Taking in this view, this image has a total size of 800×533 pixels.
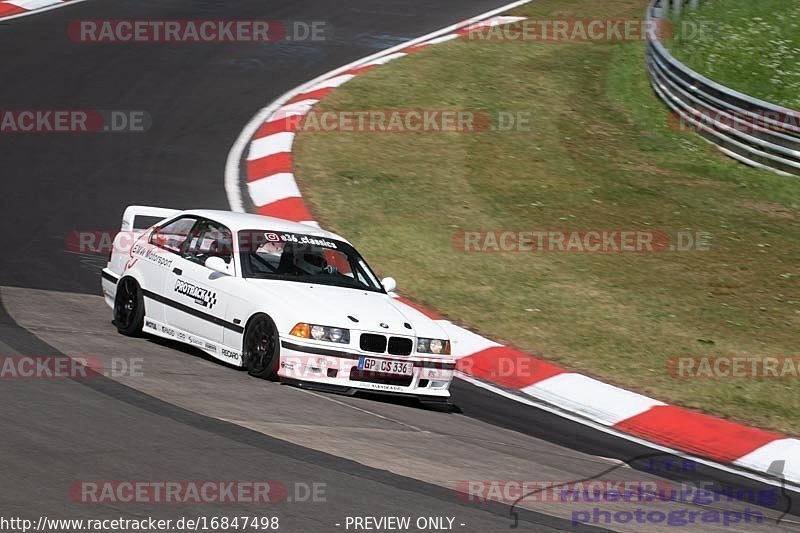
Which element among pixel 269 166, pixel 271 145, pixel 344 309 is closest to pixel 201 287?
pixel 344 309

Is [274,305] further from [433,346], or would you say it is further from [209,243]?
[209,243]

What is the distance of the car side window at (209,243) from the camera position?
10.0 meters

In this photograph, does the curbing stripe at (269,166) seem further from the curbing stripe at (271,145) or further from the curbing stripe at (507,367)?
the curbing stripe at (507,367)

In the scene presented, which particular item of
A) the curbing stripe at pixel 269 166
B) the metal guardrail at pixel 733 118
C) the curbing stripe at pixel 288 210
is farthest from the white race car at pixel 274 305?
the metal guardrail at pixel 733 118

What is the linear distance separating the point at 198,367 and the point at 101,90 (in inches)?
373

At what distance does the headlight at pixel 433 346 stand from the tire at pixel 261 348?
114 cm

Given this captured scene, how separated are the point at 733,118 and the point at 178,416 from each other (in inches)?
483

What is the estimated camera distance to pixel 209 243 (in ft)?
33.7

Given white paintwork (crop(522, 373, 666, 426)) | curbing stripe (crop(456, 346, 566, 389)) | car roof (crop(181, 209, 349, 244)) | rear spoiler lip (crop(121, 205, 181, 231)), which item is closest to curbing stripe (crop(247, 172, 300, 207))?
rear spoiler lip (crop(121, 205, 181, 231))

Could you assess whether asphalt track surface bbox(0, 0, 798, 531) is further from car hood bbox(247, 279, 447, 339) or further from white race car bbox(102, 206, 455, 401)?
car hood bbox(247, 279, 447, 339)

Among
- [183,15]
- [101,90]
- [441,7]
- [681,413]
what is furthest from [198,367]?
[441,7]

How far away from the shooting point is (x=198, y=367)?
9.23 meters

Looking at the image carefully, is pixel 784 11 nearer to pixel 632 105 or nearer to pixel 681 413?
pixel 632 105

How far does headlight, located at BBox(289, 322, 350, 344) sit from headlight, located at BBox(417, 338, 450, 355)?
2.12 feet
